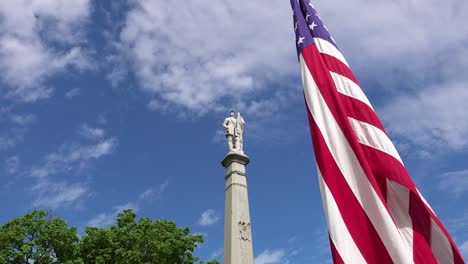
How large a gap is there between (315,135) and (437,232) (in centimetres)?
131

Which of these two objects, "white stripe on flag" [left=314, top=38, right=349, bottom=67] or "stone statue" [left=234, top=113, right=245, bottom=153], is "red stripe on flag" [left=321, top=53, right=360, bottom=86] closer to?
"white stripe on flag" [left=314, top=38, right=349, bottom=67]

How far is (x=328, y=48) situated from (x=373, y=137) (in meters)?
1.21

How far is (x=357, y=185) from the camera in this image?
3707 mm

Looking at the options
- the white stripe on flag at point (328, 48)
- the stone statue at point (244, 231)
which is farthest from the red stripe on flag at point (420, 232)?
the stone statue at point (244, 231)

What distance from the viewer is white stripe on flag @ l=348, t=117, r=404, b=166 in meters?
3.76

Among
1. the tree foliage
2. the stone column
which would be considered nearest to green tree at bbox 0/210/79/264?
the tree foliage

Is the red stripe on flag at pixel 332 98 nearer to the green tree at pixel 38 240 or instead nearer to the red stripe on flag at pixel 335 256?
the red stripe on flag at pixel 335 256

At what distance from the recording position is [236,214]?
12820 millimetres

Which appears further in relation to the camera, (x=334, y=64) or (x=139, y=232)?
(x=139, y=232)

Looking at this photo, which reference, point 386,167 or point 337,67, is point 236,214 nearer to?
point 337,67

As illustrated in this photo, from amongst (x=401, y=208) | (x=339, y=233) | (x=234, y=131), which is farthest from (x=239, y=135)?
(x=339, y=233)

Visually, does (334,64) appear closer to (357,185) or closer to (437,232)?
(357,185)

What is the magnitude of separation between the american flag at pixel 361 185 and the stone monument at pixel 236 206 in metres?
8.82

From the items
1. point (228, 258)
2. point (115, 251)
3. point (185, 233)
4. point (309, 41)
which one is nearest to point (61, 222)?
point (115, 251)
